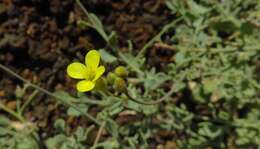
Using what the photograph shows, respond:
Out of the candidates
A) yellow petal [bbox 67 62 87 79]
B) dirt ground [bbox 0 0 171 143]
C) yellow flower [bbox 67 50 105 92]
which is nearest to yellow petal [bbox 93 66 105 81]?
yellow flower [bbox 67 50 105 92]

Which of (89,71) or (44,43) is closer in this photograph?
(89,71)

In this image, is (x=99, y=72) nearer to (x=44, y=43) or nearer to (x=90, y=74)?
(x=90, y=74)

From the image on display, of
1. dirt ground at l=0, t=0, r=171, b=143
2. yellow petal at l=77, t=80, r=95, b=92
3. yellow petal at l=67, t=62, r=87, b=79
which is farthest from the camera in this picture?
dirt ground at l=0, t=0, r=171, b=143

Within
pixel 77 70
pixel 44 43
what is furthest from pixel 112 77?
pixel 44 43

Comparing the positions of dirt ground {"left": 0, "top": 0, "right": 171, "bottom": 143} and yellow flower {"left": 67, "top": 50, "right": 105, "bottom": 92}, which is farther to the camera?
dirt ground {"left": 0, "top": 0, "right": 171, "bottom": 143}

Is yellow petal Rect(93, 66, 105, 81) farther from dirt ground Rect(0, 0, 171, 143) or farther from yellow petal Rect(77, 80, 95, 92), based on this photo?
dirt ground Rect(0, 0, 171, 143)

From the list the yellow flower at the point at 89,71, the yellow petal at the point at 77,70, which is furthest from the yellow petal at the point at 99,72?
the yellow petal at the point at 77,70

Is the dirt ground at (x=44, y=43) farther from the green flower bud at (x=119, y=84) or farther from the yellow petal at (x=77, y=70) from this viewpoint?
the green flower bud at (x=119, y=84)

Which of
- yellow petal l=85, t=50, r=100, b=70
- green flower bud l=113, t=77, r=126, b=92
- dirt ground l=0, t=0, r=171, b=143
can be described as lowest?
dirt ground l=0, t=0, r=171, b=143
